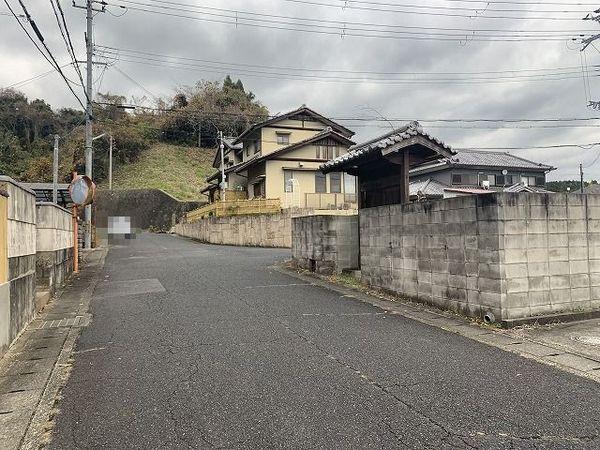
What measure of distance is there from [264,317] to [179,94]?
56449 mm

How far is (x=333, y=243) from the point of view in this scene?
37.9ft

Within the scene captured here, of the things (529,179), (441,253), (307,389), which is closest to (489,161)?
(529,179)

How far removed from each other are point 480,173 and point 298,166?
14642 mm

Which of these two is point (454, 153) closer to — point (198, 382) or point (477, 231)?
point (477, 231)

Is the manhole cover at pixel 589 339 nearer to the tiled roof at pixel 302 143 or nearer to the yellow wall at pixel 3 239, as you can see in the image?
the yellow wall at pixel 3 239

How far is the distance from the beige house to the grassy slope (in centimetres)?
1662

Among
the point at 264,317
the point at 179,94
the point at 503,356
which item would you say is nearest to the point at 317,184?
the point at 264,317

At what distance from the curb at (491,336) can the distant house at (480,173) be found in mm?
24347

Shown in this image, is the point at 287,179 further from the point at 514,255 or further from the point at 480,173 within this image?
the point at 514,255

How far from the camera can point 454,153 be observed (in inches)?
374

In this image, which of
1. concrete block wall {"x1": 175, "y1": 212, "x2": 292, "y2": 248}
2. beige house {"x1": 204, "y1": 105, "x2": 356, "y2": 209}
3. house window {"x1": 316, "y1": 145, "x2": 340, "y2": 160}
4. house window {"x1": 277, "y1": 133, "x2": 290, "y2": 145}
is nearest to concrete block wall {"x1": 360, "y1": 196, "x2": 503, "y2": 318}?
concrete block wall {"x1": 175, "y1": 212, "x2": 292, "y2": 248}

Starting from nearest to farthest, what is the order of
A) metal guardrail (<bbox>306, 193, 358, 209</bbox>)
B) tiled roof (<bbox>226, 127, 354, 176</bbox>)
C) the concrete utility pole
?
1. the concrete utility pole
2. metal guardrail (<bbox>306, 193, 358, 209</bbox>)
3. tiled roof (<bbox>226, 127, 354, 176</bbox>)

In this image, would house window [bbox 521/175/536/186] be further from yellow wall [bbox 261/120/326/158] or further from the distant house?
yellow wall [bbox 261/120/326/158]

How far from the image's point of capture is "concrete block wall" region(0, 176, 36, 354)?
5.22 m
